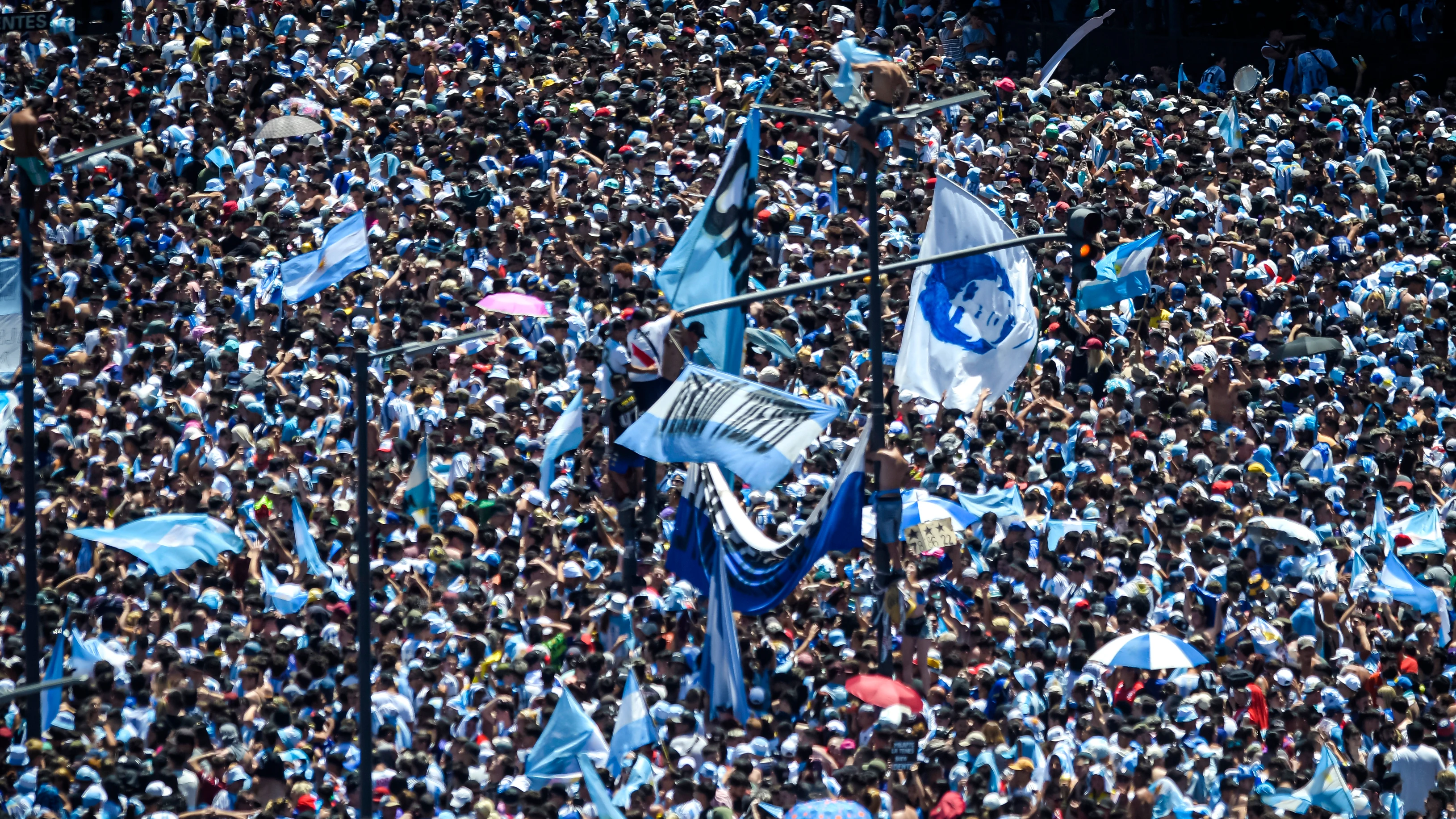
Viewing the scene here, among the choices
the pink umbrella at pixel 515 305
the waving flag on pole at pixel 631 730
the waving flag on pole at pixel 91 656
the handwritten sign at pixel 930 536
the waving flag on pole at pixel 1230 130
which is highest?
the waving flag on pole at pixel 1230 130

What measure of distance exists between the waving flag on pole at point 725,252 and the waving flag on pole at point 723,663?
8.97 ft

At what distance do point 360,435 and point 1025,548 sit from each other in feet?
18.1

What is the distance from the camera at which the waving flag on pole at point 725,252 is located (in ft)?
68.3

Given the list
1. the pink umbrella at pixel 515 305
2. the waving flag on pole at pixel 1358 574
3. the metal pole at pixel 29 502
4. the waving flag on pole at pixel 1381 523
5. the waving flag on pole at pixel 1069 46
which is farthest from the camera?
the waving flag on pole at pixel 1069 46

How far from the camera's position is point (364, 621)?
17.7 metres

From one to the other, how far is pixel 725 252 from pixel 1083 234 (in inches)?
138

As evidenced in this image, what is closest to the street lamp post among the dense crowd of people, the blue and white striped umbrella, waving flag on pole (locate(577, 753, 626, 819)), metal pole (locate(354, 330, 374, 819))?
metal pole (locate(354, 330, 374, 819))

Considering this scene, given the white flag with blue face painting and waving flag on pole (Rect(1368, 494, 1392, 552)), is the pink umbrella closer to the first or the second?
the white flag with blue face painting

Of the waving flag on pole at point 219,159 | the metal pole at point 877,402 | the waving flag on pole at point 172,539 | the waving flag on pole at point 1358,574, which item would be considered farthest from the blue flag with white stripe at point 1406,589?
the waving flag on pole at point 219,159

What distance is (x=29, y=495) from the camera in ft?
64.1

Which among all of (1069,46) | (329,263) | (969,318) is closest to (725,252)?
(969,318)

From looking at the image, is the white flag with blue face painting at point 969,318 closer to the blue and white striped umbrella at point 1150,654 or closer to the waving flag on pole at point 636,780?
the blue and white striped umbrella at point 1150,654

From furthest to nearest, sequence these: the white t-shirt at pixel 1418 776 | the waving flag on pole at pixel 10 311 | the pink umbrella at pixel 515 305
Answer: the pink umbrella at pixel 515 305 < the waving flag on pole at pixel 10 311 < the white t-shirt at pixel 1418 776

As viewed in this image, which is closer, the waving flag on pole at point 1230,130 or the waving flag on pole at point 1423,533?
the waving flag on pole at point 1423,533
